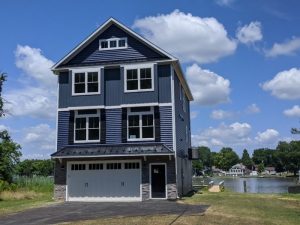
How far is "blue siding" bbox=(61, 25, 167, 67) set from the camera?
1238 inches

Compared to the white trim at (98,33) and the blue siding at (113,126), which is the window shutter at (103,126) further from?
Result: the white trim at (98,33)

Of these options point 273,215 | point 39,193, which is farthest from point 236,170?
point 273,215

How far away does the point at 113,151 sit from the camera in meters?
30.0

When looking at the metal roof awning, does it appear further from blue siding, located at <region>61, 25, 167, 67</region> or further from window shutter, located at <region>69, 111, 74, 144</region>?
blue siding, located at <region>61, 25, 167, 67</region>

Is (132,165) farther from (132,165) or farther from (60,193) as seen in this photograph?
(60,193)

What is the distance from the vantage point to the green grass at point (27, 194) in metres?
28.9

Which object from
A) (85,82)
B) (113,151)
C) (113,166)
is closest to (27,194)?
(113,166)

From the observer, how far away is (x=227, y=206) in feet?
79.6

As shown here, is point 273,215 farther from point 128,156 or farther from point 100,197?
point 100,197

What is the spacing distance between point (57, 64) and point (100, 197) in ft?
32.4

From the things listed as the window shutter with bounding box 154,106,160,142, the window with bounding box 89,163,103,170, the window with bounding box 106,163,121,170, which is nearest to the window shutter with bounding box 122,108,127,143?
the window with bounding box 106,163,121,170

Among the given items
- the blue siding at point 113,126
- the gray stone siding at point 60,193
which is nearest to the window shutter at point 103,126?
the blue siding at point 113,126

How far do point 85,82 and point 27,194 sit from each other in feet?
33.8

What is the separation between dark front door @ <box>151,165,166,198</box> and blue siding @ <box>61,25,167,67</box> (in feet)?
24.4
